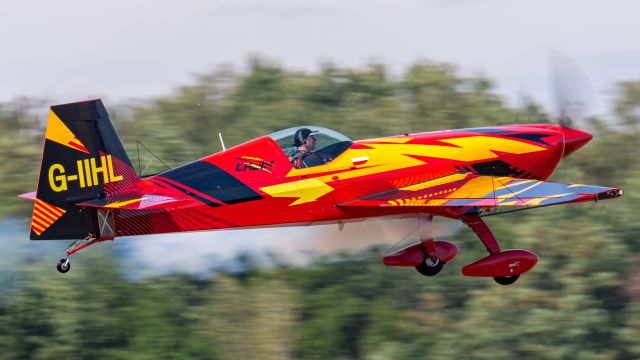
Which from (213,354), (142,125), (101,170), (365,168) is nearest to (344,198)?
(365,168)

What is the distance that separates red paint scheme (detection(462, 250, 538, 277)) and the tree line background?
1397 cm

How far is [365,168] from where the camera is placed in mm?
16172

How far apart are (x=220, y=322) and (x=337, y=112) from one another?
13.0 metres

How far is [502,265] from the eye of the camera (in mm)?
16609

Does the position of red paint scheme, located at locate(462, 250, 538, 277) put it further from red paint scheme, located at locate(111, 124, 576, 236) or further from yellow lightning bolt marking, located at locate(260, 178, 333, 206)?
yellow lightning bolt marking, located at locate(260, 178, 333, 206)

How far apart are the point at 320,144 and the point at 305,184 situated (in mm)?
618

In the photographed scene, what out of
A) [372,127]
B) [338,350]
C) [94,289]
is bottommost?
[338,350]

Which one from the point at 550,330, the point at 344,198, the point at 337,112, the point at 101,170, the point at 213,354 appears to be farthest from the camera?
the point at 337,112

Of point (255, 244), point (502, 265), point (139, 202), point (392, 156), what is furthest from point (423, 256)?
point (255, 244)

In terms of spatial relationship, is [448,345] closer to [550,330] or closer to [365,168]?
[550,330]

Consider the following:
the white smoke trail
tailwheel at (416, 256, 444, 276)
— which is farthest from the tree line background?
tailwheel at (416, 256, 444, 276)

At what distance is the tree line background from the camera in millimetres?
31609

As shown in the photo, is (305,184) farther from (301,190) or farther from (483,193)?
(483,193)

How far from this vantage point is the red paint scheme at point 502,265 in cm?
1661
